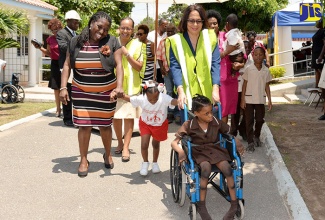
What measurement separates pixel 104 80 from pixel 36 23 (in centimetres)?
1348

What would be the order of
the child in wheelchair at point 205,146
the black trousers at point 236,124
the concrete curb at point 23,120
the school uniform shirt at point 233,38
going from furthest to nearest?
the concrete curb at point 23,120 < the black trousers at point 236,124 < the school uniform shirt at point 233,38 < the child in wheelchair at point 205,146

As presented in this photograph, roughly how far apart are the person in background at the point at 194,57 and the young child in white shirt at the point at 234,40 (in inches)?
48.7

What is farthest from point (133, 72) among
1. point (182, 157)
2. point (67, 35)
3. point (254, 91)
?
point (182, 157)

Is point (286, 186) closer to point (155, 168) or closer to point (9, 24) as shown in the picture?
point (155, 168)

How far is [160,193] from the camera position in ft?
20.1

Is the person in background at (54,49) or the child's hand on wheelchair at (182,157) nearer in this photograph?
the child's hand on wheelchair at (182,157)

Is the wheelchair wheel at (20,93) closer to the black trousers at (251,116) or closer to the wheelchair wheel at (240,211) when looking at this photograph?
the black trousers at (251,116)

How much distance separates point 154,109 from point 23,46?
13.8m

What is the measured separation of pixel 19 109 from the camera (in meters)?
13.0

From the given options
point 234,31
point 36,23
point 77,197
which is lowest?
point 77,197

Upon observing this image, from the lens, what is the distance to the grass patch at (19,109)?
11500 mm

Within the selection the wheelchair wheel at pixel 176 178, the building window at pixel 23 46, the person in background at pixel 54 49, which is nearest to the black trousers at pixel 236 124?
the wheelchair wheel at pixel 176 178

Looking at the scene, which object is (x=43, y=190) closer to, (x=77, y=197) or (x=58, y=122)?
(x=77, y=197)

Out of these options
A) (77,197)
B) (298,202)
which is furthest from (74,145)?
(298,202)
